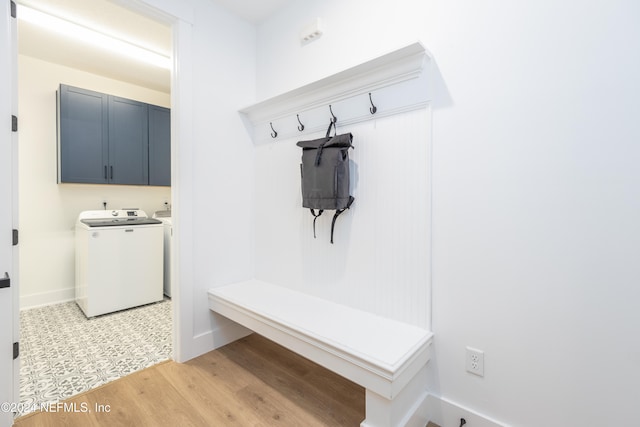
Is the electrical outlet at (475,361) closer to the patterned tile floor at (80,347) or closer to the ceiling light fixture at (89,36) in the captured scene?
the patterned tile floor at (80,347)

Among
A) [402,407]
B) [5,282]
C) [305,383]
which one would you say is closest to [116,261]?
[5,282]

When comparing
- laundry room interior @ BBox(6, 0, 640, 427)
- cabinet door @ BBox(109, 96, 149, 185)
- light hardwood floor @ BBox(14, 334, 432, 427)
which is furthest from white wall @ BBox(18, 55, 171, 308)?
light hardwood floor @ BBox(14, 334, 432, 427)

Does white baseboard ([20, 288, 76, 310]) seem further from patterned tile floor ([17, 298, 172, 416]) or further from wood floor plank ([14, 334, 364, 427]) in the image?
wood floor plank ([14, 334, 364, 427])

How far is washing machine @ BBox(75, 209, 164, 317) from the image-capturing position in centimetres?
270

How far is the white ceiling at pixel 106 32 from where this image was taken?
2.19m

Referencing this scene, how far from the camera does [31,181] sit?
2.91 meters

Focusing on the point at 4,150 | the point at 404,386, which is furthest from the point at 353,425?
the point at 4,150

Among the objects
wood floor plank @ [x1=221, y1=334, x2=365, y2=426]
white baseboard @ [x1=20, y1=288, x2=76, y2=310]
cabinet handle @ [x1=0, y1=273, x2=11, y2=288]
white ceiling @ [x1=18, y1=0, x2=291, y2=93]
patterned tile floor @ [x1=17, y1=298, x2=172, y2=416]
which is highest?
white ceiling @ [x1=18, y1=0, x2=291, y2=93]

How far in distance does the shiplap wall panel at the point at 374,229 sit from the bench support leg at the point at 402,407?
0.29 metres

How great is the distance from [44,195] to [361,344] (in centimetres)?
351

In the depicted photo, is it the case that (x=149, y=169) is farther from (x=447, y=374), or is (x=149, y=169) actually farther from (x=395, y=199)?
(x=447, y=374)

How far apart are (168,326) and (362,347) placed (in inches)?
79.1

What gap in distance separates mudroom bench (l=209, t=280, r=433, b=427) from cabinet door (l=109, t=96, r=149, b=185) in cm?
220

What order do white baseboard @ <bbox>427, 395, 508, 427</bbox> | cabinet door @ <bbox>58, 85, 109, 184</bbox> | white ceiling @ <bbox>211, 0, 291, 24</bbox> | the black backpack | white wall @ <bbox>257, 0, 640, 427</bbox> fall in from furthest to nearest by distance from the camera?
cabinet door @ <bbox>58, 85, 109, 184</bbox>, white ceiling @ <bbox>211, 0, 291, 24</bbox>, the black backpack, white baseboard @ <bbox>427, 395, 508, 427</bbox>, white wall @ <bbox>257, 0, 640, 427</bbox>
